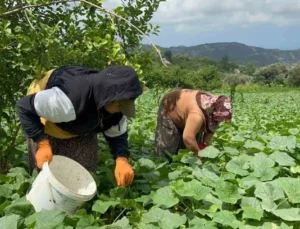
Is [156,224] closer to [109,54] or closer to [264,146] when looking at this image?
[109,54]

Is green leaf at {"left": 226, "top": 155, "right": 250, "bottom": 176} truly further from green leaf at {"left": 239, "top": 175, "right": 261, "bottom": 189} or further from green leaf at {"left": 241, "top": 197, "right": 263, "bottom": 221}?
green leaf at {"left": 241, "top": 197, "right": 263, "bottom": 221}

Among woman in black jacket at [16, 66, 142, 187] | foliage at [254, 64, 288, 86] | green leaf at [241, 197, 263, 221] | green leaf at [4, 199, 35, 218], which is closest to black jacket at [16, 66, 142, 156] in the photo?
woman in black jacket at [16, 66, 142, 187]

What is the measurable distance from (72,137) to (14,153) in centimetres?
92

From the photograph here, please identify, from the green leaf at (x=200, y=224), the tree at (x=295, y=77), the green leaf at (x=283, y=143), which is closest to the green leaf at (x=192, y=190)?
the green leaf at (x=200, y=224)

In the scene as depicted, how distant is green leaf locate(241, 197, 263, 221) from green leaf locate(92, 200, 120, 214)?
0.72m

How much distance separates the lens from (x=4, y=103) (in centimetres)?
364

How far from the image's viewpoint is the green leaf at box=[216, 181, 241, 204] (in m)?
2.68

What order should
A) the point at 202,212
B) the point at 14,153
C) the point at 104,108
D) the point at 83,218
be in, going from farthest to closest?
the point at 14,153 → the point at 104,108 → the point at 202,212 → the point at 83,218

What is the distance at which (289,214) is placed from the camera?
2.45 m

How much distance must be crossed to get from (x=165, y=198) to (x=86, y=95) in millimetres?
753

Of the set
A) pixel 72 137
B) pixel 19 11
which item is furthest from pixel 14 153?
pixel 19 11

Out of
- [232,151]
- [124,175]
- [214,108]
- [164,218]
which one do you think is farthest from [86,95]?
[232,151]

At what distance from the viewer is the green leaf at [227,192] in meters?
2.68

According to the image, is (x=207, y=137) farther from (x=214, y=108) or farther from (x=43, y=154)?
(x=43, y=154)
